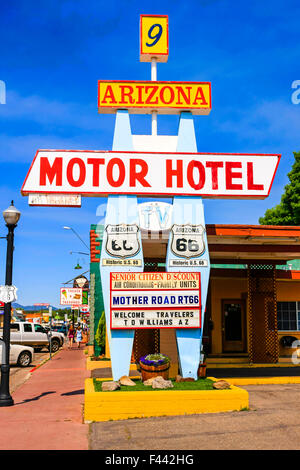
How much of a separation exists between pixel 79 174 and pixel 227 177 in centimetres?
397

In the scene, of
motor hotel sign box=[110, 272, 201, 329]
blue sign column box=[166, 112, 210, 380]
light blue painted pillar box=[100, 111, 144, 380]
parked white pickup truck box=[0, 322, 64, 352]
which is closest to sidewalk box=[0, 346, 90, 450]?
light blue painted pillar box=[100, 111, 144, 380]

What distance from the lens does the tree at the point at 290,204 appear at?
38.9 metres

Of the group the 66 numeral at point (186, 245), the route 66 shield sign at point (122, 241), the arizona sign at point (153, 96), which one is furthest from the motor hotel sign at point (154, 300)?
the arizona sign at point (153, 96)

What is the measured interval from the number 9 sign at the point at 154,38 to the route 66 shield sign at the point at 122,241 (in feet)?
16.7

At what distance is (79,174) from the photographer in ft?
41.9

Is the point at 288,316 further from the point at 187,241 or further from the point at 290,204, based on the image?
the point at 290,204

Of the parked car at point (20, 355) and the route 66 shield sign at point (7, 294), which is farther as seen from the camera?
the parked car at point (20, 355)

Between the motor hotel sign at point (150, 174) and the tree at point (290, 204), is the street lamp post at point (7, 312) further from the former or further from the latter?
the tree at point (290, 204)

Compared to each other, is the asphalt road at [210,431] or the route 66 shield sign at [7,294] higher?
the route 66 shield sign at [7,294]

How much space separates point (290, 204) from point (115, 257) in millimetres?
30341

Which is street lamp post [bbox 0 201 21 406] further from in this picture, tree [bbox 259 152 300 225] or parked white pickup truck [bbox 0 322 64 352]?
tree [bbox 259 152 300 225]
